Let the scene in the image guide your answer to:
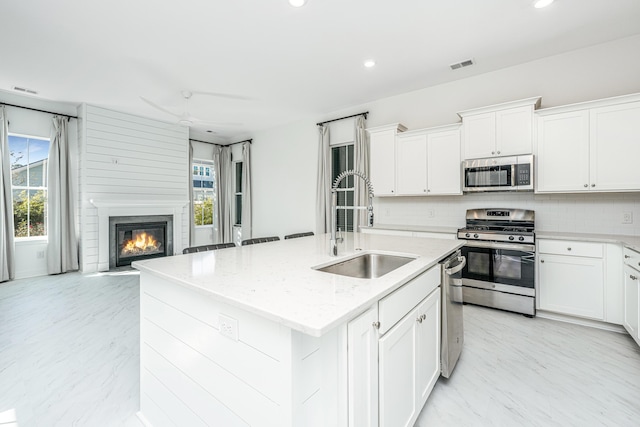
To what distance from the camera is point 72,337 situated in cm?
274

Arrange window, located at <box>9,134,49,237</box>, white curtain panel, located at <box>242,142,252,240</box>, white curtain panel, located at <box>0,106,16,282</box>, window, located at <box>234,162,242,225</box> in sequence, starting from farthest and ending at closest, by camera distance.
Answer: window, located at <box>234,162,242,225</box>, white curtain panel, located at <box>242,142,252,240</box>, window, located at <box>9,134,49,237</box>, white curtain panel, located at <box>0,106,16,282</box>

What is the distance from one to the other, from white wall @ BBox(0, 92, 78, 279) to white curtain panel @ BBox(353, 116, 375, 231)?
201 inches

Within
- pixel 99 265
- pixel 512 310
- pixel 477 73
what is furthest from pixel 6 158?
pixel 512 310

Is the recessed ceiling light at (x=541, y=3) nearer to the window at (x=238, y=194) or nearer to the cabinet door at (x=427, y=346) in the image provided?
the cabinet door at (x=427, y=346)

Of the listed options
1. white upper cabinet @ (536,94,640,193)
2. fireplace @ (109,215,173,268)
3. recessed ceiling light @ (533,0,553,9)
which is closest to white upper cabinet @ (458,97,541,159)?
white upper cabinet @ (536,94,640,193)

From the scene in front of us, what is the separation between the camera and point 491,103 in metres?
3.73

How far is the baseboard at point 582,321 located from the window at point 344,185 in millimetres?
2902

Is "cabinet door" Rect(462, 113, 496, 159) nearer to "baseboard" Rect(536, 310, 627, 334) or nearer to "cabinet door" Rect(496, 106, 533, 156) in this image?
"cabinet door" Rect(496, 106, 533, 156)

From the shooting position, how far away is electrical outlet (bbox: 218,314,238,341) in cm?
111

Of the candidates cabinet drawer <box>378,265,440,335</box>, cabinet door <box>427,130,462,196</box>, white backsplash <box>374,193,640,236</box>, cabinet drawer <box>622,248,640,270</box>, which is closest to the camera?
cabinet drawer <box>378,265,440,335</box>

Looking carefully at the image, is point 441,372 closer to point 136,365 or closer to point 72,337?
point 136,365

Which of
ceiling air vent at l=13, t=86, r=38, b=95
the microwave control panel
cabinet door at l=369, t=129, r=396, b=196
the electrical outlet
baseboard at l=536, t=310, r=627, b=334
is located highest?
ceiling air vent at l=13, t=86, r=38, b=95

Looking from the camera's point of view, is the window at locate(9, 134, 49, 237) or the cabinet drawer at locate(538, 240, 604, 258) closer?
the cabinet drawer at locate(538, 240, 604, 258)

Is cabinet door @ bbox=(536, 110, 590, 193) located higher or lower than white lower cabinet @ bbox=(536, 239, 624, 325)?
higher
